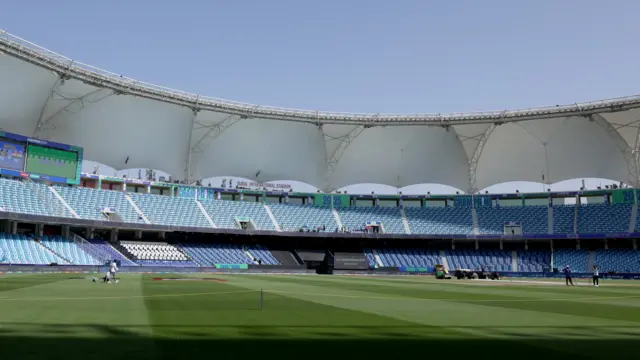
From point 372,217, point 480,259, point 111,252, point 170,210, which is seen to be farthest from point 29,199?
point 480,259

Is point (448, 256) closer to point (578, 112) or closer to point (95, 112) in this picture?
point (578, 112)

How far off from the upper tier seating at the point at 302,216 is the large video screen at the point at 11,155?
117 ft

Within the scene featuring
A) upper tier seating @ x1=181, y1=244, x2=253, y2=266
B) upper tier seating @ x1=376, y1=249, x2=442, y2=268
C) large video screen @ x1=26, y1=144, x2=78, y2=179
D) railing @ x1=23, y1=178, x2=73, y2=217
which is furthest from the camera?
upper tier seating @ x1=376, y1=249, x2=442, y2=268

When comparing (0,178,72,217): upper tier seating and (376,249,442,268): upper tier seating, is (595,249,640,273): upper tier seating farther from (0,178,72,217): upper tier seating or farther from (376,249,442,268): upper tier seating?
(0,178,72,217): upper tier seating

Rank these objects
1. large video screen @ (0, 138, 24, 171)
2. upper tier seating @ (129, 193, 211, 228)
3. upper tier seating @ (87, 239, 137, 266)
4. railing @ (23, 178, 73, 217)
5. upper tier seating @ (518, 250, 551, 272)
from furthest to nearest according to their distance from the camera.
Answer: upper tier seating @ (518, 250, 551, 272), upper tier seating @ (129, 193, 211, 228), railing @ (23, 178, 73, 217), upper tier seating @ (87, 239, 137, 266), large video screen @ (0, 138, 24, 171)

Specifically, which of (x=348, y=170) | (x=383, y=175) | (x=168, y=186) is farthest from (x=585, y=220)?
(x=168, y=186)

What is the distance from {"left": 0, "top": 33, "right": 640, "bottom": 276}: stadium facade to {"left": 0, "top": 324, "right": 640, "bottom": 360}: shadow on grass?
5258cm

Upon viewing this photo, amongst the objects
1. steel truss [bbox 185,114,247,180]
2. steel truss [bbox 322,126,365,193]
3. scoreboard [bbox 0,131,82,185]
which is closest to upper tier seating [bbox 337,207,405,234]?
steel truss [bbox 322,126,365,193]

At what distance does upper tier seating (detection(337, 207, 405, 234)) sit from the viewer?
8328 centimetres

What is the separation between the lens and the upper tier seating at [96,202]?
219 ft

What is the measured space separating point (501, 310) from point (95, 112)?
62270mm

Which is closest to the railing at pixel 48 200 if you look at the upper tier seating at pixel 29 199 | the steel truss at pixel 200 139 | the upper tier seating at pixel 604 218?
the upper tier seating at pixel 29 199

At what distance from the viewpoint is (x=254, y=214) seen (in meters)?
81.0

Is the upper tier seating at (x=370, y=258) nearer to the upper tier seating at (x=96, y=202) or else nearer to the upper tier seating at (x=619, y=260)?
the upper tier seating at (x=619, y=260)
